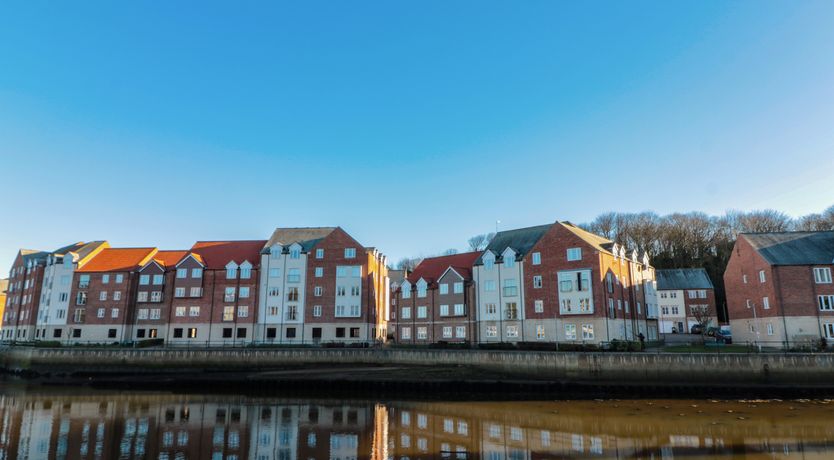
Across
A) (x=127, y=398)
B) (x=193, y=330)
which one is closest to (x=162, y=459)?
(x=127, y=398)

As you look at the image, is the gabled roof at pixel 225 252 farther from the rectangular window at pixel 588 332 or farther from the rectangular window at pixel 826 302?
the rectangular window at pixel 826 302

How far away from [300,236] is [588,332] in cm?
3603

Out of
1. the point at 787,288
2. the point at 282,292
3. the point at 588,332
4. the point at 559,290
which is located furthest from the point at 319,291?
the point at 787,288

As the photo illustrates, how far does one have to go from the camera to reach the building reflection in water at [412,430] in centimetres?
2047

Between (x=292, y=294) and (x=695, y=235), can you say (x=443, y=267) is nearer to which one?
(x=292, y=294)

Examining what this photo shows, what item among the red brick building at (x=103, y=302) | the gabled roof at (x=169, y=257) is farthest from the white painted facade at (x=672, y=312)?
the red brick building at (x=103, y=302)

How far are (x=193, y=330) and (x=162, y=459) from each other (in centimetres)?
4437

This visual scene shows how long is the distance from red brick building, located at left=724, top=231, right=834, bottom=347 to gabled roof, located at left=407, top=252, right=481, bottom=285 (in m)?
27.5

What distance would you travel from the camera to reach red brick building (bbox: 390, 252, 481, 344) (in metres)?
54.7

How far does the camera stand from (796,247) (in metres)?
46.4

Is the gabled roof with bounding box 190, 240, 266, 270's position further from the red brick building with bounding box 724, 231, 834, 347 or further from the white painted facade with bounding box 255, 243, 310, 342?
the red brick building with bounding box 724, 231, 834, 347

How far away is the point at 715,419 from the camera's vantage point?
84.3 ft

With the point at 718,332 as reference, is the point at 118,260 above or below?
above

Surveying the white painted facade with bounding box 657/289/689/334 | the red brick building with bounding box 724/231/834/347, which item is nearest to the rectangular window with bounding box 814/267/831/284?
the red brick building with bounding box 724/231/834/347
